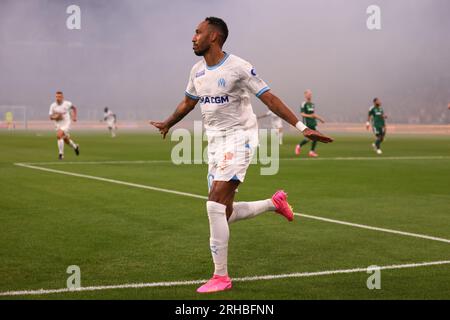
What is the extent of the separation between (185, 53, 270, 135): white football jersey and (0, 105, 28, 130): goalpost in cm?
7129

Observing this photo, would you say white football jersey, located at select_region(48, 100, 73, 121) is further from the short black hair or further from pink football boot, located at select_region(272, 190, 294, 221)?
the short black hair

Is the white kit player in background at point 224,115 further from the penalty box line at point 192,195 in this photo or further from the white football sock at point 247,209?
the penalty box line at point 192,195

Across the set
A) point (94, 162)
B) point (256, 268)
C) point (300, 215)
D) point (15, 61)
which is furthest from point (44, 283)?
point (15, 61)

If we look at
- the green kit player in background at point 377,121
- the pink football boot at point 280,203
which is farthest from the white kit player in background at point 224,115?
the green kit player in background at point 377,121

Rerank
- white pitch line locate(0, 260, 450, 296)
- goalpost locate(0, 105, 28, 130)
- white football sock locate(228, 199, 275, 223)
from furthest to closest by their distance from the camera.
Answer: goalpost locate(0, 105, 28, 130) → white football sock locate(228, 199, 275, 223) → white pitch line locate(0, 260, 450, 296)

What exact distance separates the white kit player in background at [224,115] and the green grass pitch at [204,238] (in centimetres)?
71

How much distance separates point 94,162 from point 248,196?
980cm

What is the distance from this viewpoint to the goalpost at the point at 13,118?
75306mm

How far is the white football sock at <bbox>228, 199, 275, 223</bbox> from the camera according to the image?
6.97m

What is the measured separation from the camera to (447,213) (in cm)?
1086

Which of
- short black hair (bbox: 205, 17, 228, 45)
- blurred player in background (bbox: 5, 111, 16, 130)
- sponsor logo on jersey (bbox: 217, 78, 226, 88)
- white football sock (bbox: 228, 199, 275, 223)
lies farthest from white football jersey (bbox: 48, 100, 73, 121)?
blurred player in background (bbox: 5, 111, 16, 130)

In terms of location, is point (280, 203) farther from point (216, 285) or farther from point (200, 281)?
point (216, 285)

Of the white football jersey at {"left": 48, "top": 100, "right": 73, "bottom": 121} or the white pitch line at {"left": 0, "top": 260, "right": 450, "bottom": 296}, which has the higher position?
the white football jersey at {"left": 48, "top": 100, "right": 73, "bottom": 121}

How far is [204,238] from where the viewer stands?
8594 mm
